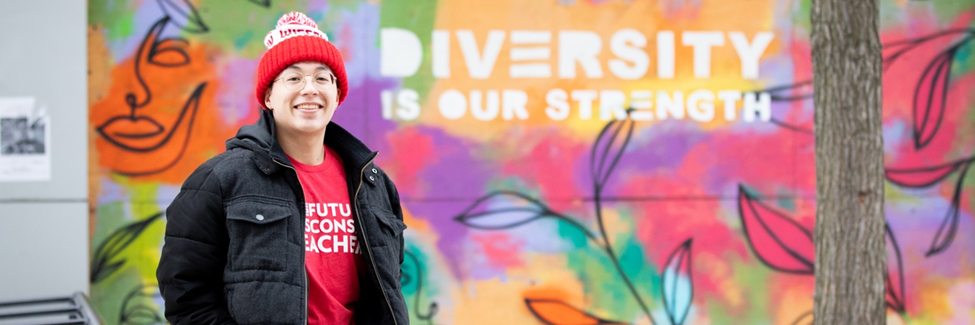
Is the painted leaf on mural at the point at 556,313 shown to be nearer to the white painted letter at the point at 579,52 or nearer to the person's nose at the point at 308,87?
the white painted letter at the point at 579,52

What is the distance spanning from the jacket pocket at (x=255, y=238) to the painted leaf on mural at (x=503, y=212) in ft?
9.84

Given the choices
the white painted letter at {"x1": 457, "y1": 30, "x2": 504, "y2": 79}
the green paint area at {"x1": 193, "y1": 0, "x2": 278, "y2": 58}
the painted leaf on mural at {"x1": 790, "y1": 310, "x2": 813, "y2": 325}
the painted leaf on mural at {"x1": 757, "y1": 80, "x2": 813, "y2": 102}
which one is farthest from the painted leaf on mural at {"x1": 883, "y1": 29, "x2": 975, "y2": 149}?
the green paint area at {"x1": 193, "y1": 0, "x2": 278, "y2": 58}

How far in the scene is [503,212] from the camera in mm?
4906

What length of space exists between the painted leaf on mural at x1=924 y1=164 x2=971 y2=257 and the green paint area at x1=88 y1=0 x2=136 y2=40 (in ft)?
17.1

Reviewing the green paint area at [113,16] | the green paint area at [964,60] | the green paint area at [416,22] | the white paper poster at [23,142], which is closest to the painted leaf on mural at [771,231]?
the green paint area at [964,60]

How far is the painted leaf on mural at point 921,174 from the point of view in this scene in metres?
5.05

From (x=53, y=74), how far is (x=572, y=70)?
10.1ft

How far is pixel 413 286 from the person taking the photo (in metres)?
4.86

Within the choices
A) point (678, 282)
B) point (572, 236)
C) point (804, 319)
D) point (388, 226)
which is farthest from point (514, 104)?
point (388, 226)

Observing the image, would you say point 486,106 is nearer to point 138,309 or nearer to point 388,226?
point 138,309

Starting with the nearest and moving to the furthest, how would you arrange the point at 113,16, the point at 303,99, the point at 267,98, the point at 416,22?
the point at 303,99 < the point at 267,98 < the point at 113,16 < the point at 416,22

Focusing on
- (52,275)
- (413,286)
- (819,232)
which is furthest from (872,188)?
(52,275)

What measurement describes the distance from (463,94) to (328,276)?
2.95 metres

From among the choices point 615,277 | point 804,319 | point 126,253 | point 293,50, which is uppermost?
point 293,50
